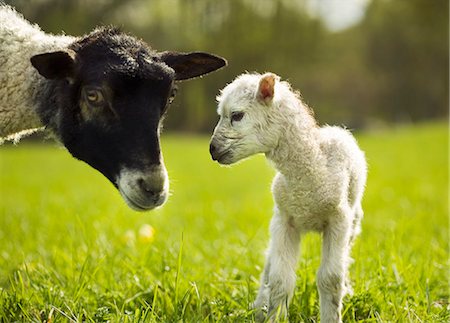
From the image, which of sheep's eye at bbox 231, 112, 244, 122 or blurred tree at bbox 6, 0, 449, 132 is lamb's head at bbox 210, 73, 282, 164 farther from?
blurred tree at bbox 6, 0, 449, 132

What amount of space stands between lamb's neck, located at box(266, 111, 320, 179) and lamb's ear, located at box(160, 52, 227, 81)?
0.89m

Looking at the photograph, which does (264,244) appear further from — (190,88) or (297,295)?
(190,88)

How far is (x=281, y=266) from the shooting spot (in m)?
3.73

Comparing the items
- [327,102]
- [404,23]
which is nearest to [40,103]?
[327,102]

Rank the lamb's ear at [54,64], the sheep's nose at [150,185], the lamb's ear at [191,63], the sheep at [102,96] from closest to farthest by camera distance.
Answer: the sheep's nose at [150,185] < the sheep at [102,96] < the lamb's ear at [54,64] < the lamb's ear at [191,63]

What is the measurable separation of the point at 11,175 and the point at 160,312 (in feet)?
55.8

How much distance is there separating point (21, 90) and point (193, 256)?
2487 millimetres

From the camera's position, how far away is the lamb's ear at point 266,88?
3.57 metres

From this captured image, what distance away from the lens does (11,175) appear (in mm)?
19906

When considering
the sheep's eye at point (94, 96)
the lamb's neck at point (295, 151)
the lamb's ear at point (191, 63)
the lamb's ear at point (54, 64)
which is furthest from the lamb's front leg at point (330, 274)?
the lamb's ear at point (54, 64)

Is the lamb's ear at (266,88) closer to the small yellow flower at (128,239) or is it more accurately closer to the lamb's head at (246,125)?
the lamb's head at (246,125)

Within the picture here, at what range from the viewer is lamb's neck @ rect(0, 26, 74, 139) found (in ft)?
14.5

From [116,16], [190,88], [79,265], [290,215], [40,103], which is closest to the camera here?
[290,215]

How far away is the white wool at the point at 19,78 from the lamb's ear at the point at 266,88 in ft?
5.17
